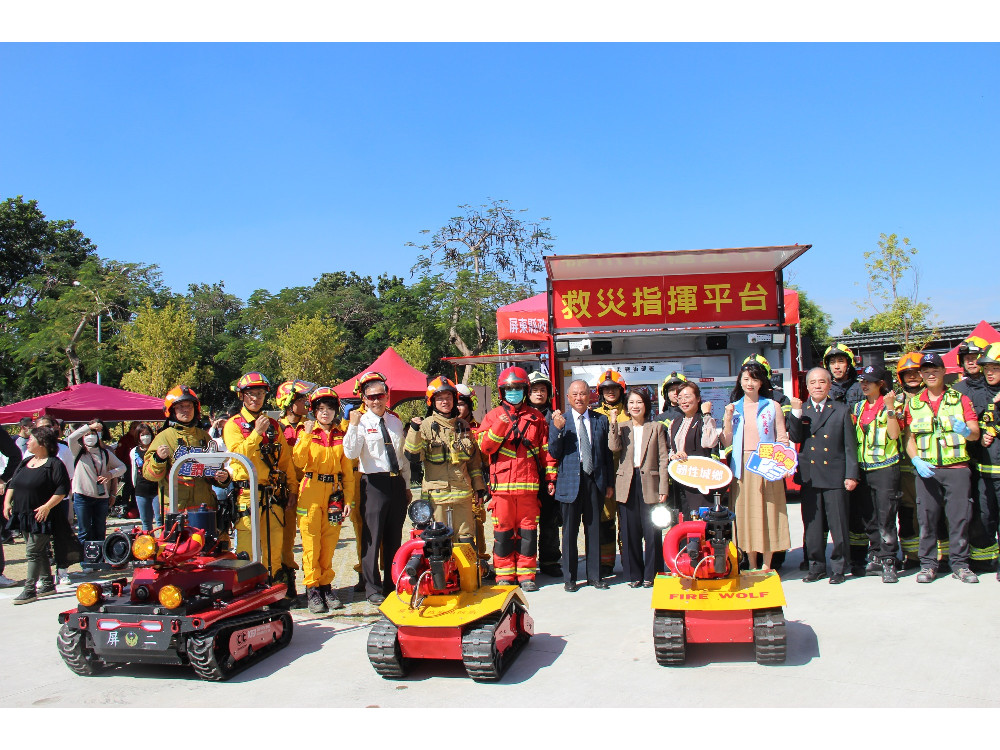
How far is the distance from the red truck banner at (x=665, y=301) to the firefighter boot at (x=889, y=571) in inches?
132

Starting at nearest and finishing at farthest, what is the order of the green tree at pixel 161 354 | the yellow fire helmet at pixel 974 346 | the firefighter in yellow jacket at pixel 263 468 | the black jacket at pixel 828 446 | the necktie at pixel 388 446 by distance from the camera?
1. the firefighter in yellow jacket at pixel 263 468
2. the necktie at pixel 388 446
3. the black jacket at pixel 828 446
4. the yellow fire helmet at pixel 974 346
5. the green tree at pixel 161 354

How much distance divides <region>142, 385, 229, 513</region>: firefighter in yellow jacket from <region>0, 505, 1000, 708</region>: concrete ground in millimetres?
1427

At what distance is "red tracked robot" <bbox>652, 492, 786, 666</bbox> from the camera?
4656 millimetres

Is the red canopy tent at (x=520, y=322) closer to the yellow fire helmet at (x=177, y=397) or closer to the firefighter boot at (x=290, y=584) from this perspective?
the yellow fire helmet at (x=177, y=397)

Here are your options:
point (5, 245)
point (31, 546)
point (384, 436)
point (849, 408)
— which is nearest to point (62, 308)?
point (5, 245)

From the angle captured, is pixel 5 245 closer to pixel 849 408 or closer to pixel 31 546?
pixel 31 546

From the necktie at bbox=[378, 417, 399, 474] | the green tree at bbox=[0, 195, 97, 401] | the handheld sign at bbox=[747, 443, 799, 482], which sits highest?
the green tree at bbox=[0, 195, 97, 401]

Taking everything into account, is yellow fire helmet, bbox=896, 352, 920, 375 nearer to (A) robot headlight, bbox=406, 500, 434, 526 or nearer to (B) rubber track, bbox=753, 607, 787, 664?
(B) rubber track, bbox=753, 607, 787, 664

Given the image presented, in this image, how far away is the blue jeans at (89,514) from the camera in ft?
30.8

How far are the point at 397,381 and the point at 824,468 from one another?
536 inches

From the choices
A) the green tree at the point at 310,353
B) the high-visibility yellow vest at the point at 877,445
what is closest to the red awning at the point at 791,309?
the high-visibility yellow vest at the point at 877,445

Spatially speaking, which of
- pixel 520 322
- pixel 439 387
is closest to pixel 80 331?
pixel 520 322

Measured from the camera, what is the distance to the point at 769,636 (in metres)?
4.60

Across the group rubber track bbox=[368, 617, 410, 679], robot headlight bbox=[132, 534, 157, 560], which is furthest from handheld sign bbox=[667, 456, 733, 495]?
robot headlight bbox=[132, 534, 157, 560]
